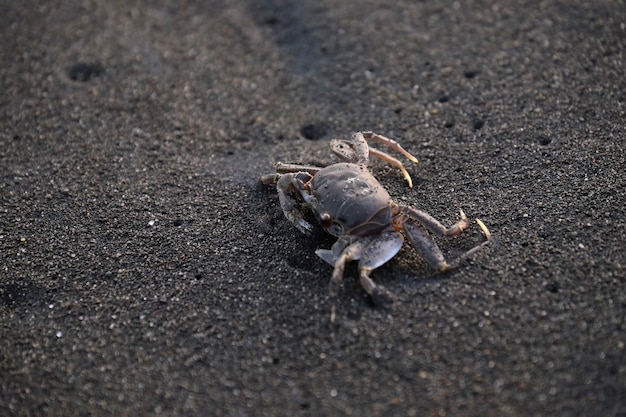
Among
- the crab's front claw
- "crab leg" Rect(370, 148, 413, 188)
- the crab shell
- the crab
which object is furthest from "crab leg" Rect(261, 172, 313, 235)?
the crab's front claw

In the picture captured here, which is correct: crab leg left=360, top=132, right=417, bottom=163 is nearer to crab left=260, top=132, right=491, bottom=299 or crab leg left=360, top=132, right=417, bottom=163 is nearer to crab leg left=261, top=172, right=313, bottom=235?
crab left=260, top=132, right=491, bottom=299

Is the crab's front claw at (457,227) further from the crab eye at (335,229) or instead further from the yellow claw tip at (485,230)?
the crab eye at (335,229)

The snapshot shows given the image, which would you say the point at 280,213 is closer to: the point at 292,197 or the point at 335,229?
the point at 292,197

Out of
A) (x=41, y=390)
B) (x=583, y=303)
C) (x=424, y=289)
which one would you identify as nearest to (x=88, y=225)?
(x=41, y=390)

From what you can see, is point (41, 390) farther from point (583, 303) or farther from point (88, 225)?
point (583, 303)

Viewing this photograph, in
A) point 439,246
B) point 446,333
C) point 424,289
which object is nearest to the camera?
point 446,333

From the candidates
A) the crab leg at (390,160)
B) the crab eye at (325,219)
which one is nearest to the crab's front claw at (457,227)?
the crab leg at (390,160)
